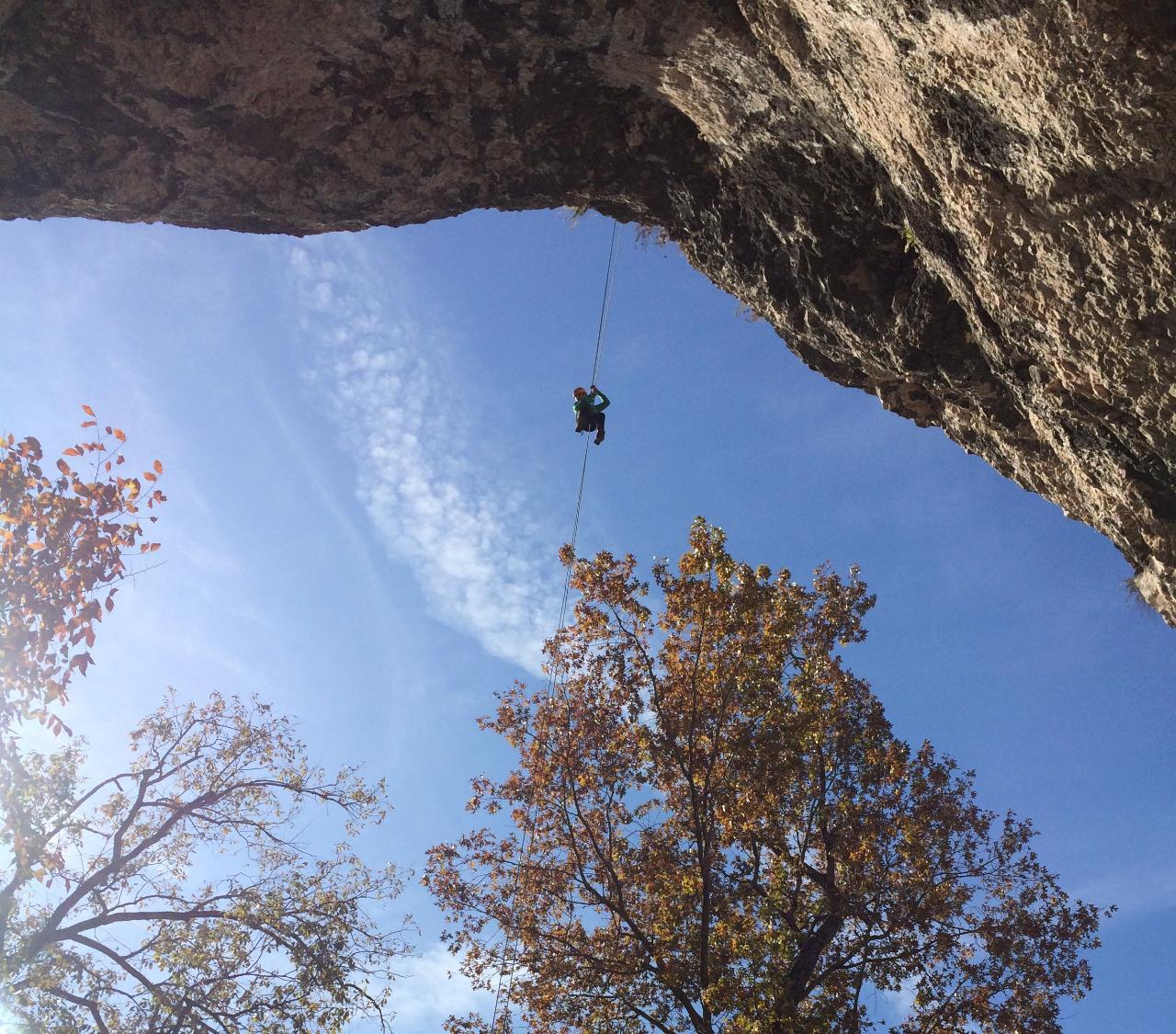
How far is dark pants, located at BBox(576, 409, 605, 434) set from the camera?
1441 centimetres

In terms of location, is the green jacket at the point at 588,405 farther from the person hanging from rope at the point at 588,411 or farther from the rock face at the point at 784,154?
the rock face at the point at 784,154

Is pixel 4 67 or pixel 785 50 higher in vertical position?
pixel 785 50

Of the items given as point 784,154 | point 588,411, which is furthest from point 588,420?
point 784,154

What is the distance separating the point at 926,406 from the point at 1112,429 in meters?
2.10

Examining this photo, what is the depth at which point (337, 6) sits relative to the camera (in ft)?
19.6

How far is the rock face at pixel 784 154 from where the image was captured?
14.3 ft

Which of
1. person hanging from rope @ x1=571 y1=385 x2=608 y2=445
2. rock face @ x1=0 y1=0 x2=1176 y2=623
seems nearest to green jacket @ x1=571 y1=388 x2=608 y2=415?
person hanging from rope @ x1=571 y1=385 x2=608 y2=445

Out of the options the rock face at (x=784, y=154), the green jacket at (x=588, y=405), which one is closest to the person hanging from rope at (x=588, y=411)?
the green jacket at (x=588, y=405)

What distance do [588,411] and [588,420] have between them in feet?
0.52

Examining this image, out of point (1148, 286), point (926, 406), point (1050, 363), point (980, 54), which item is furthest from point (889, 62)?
point (926, 406)

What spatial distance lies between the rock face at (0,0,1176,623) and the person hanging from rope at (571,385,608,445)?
629 centimetres

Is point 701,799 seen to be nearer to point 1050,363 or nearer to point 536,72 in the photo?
point 1050,363

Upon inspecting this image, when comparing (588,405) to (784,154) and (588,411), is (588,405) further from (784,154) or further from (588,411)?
(784,154)

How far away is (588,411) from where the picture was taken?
567 inches
